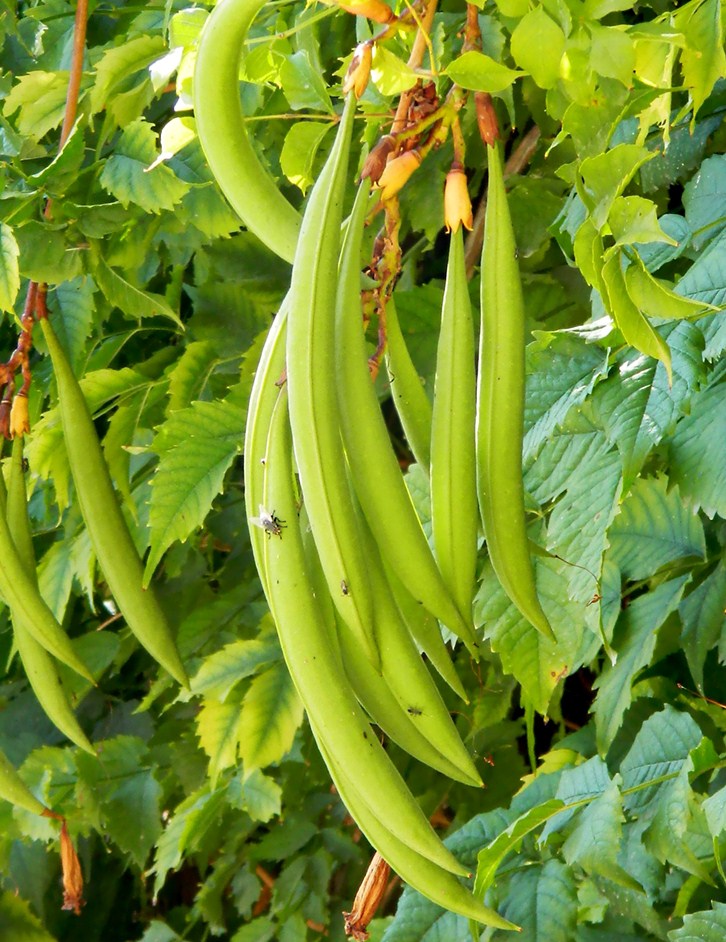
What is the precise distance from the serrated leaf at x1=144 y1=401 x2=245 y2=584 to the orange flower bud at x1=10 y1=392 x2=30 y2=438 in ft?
0.62

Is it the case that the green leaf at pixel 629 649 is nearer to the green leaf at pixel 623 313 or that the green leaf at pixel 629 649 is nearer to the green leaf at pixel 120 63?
the green leaf at pixel 623 313

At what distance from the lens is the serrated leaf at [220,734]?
147 centimetres

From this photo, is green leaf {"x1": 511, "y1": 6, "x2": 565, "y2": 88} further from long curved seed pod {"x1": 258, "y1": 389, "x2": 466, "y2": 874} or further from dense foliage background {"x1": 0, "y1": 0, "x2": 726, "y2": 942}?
long curved seed pod {"x1": 258, "y1": 389, "x2": 466, "y2": 874}

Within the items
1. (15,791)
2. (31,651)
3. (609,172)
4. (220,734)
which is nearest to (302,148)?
(609,172)

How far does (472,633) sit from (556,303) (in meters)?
0.90

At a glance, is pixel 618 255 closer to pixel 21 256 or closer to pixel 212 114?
pixel 212 114

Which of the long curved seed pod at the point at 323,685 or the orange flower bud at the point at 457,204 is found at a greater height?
the orange flower bud at the point at 457,204

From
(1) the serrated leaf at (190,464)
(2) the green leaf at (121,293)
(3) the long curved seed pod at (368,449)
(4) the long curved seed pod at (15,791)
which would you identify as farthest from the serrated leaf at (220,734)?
(3) the long curved seed pod at (368,449)

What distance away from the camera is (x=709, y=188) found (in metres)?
1.02

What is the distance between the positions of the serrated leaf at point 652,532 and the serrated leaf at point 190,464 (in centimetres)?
45

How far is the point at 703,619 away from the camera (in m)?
1.14

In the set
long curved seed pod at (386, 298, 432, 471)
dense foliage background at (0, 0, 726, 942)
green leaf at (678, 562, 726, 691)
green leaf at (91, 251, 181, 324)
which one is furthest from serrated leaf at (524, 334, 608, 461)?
green leaf at (91, 251, 181, 324)

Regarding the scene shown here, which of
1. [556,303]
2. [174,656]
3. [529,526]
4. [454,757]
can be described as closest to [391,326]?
[454,757]

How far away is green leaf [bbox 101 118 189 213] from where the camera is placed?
1.07 metres
